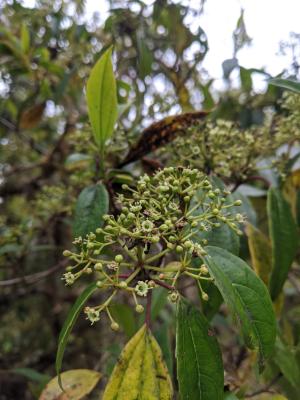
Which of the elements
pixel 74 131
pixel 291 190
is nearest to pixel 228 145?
pixel 291 190

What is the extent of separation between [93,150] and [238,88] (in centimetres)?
Result: 131

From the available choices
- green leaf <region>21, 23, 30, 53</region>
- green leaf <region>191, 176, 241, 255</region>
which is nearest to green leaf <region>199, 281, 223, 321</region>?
green leaf <region>191, 176, 241, 255</region>

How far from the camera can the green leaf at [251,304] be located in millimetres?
967

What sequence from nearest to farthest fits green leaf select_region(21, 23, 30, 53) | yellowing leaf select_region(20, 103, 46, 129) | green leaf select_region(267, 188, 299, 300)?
green leaf select_region(267, 188, 299, 300), green leaf select_region(21, 23, 30, 53), yellowing leaf select_region(20, 103, 46, 129)

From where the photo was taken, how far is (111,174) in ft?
4.91

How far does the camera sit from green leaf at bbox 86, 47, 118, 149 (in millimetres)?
1271

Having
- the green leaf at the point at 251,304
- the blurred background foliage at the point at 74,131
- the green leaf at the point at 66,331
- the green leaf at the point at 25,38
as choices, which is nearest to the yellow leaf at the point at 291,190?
the blurred background foliage at the point at 74,131

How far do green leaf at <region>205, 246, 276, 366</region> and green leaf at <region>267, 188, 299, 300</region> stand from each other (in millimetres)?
385

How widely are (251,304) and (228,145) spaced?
2.04 feet

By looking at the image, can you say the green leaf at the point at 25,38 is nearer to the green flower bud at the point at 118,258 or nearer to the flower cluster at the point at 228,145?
the flower cluster at the point at 228,145

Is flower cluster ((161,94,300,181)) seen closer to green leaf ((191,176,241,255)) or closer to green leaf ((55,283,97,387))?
green leaf ((191,176,241,255))

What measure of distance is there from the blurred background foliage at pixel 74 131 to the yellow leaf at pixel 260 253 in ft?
0.55

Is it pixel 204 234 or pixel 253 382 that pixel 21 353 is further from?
pixel 204 234

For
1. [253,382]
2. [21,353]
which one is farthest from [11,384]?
[253,382]
